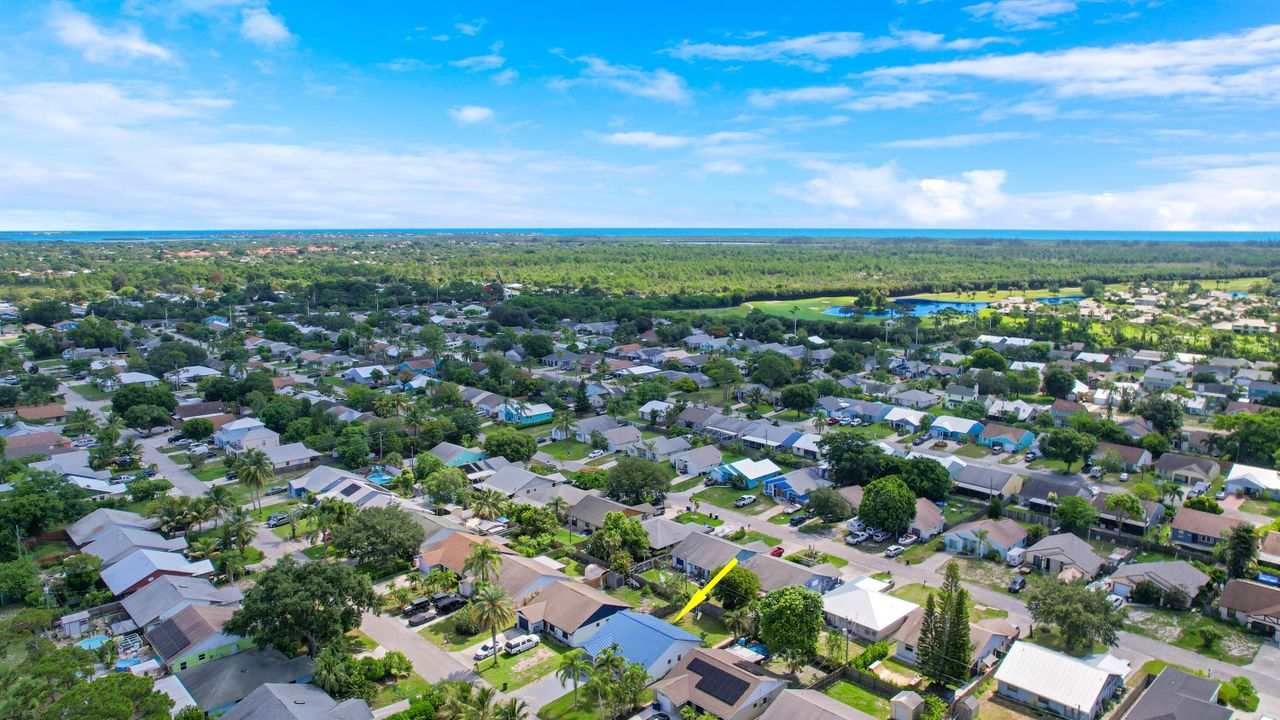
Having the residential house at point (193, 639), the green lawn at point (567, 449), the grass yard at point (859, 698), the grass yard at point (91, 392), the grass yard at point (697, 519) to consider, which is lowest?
the green lawn at point (567, 449)

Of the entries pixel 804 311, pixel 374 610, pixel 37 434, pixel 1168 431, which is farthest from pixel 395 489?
pixel 804 311

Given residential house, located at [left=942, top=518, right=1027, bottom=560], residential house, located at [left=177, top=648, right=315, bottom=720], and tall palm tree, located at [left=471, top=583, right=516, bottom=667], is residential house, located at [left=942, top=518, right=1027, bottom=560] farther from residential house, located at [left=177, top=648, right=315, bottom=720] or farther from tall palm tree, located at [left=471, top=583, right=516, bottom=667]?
residential house, located at [left=177, top=648, right=315, bottom=720]

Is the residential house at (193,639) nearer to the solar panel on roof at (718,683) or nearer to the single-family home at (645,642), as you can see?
the single-family home at (645,642)

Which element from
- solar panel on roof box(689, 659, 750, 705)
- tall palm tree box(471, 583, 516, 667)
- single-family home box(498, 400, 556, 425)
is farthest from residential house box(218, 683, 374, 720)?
single-family home box(498, 400, 556, 425)

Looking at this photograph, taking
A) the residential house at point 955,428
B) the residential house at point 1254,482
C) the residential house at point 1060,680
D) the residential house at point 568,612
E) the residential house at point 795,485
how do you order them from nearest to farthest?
the residential house at point 1060,680 → the residential house at point 568,612 → the residential house at point 1254,482 → the residential house at point 795,485 → the residential house at point 955,428

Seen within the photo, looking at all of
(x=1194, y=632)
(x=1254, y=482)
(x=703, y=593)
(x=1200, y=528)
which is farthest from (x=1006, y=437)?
(x=703, y=593)

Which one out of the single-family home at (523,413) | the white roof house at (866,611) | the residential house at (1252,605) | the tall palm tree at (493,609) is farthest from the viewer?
the single-family home at (523,413)

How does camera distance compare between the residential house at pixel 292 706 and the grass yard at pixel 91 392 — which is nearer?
the residential house at pixel 292 706

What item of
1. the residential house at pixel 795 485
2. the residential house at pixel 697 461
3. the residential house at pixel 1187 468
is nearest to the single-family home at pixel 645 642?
the residential house at pixel 795 485
